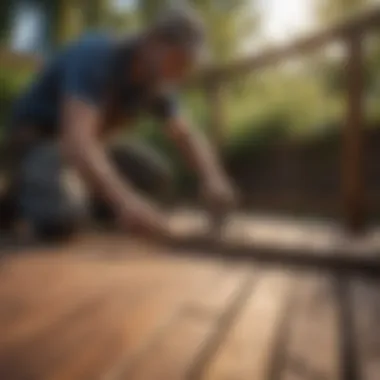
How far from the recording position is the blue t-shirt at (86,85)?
4.44 feet

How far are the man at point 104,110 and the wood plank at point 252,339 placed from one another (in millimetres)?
271

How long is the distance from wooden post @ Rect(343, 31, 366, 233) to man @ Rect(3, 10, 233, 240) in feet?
1.31

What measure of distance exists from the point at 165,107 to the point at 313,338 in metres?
1.17

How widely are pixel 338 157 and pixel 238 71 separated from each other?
881mm

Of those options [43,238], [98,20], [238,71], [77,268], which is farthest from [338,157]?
[98,20]

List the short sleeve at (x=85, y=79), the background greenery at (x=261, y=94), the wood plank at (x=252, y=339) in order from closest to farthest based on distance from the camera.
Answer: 1. the wood plank at (x=252, y=339)
2. the short sleeve at (x=85, y=79)
3. the background greenery at (x=261, y=94)

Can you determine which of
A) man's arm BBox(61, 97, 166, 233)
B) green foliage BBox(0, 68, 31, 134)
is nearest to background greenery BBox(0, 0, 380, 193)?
green foliage BBox(0, 68, 31, 134)

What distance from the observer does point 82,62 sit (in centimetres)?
139

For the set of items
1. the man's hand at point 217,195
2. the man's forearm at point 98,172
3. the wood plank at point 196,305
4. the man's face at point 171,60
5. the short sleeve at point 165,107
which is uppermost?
the man's face at point 171,60

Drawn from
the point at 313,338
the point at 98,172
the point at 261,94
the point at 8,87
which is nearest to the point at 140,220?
Result: the point at 98,172

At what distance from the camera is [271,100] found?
131 inches

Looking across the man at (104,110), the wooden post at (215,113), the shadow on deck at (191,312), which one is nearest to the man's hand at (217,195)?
the man at (104,110)

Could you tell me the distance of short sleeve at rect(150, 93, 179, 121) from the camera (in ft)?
5.74

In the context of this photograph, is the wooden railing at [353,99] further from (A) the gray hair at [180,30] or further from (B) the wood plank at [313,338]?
(B) the wood plank at [313,338]
